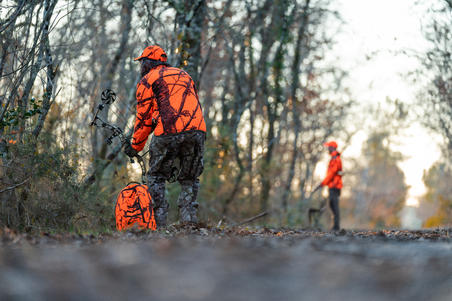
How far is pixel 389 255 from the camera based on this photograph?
2.86m

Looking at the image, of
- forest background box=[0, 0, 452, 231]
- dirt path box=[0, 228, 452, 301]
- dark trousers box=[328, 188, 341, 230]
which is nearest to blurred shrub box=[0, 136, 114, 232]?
forest background box=[0, 0, 452, 231]

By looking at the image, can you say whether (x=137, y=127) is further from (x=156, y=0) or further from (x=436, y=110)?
(x=436, y=110)

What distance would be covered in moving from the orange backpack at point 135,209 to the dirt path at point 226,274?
113 inches

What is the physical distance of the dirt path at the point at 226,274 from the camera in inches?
79.0

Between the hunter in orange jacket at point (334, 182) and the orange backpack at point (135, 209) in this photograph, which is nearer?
the orange backpack at point (135, 209)

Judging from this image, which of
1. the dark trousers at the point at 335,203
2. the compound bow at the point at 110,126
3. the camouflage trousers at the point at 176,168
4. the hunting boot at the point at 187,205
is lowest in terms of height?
the dark trousers at the point at 335,203

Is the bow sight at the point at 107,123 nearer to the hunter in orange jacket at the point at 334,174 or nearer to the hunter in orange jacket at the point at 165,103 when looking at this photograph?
the hunter in orange jacket at the point at 165,103

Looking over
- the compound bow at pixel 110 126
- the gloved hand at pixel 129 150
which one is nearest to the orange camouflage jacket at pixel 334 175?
the compound bow at pixel 110 126

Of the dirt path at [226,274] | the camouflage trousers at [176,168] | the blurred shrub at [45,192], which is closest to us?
the dirt path at [226,274]

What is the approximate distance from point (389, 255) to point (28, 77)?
19.7 ft

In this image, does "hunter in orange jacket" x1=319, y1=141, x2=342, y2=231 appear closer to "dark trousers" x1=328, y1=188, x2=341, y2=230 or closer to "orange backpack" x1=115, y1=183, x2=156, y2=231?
"dark trousers" x1=328, y1=188, x2=341, y2=230

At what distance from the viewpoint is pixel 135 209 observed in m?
5.90

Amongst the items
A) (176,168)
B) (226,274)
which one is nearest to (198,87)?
(176,168)

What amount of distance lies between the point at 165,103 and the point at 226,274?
13.7 ft
